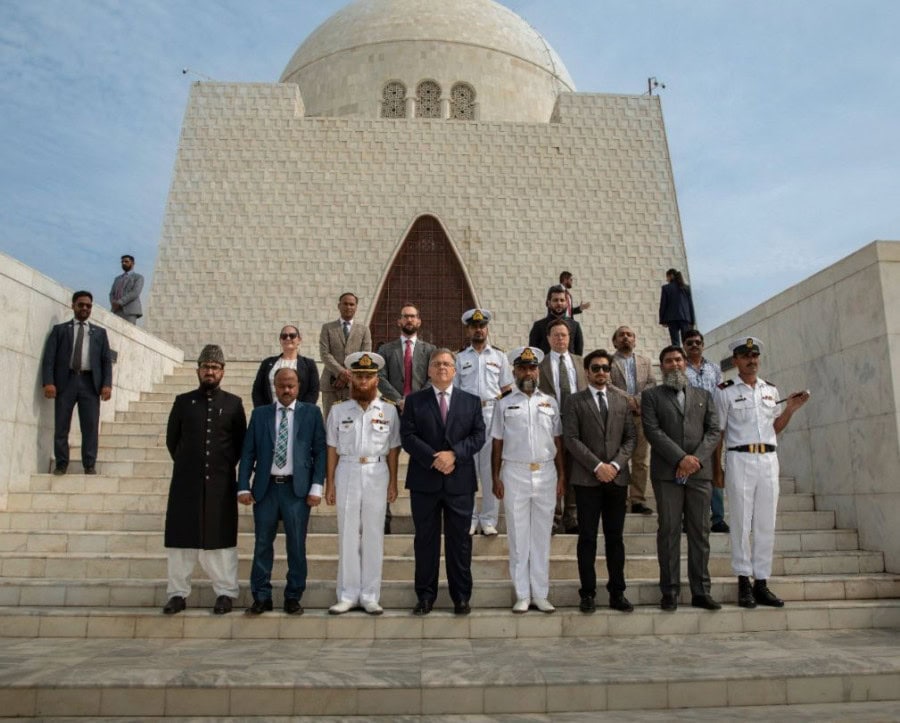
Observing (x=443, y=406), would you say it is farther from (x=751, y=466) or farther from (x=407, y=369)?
(x=751, y=466)

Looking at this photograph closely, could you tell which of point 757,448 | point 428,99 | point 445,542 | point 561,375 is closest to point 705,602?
point 757,448

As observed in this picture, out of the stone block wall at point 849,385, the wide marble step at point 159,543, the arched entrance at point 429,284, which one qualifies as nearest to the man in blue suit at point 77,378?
the wide marble step at point 159,543

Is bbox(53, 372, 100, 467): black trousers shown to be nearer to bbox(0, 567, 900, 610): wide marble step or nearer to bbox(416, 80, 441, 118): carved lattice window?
bbox(0, 567, 900, 610): wide marble step

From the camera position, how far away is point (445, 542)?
3.78 m

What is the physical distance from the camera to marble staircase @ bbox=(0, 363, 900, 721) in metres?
2.81

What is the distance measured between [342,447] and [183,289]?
9.69 meters

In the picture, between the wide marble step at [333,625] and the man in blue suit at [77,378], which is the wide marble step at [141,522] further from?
the wide marble step at [333,625]

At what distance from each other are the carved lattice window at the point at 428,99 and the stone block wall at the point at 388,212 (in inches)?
76.8

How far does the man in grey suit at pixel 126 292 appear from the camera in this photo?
8.25m

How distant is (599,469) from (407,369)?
1.70 meters

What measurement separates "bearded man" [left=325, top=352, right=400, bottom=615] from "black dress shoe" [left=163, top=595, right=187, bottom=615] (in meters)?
0.75

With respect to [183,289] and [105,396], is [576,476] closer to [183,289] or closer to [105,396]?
[105,396]

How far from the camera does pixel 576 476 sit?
13.1 ft

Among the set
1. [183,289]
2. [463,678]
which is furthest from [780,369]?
[183,289]
